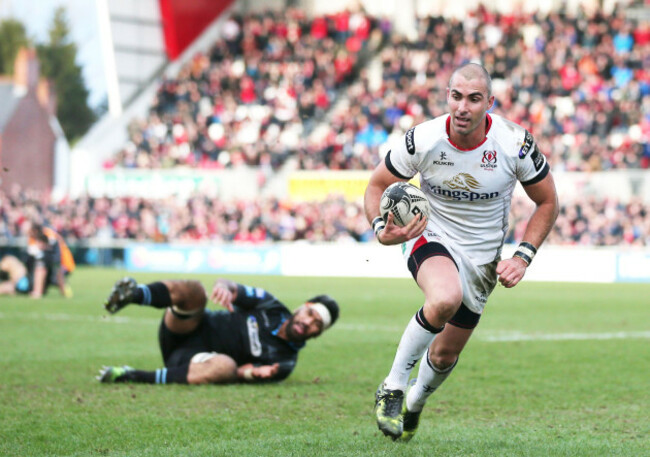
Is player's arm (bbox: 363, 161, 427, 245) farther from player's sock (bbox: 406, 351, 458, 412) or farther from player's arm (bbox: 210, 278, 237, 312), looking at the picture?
player's arm (bbox: 210, 278, 237, 312)

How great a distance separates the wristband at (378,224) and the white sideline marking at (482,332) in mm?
6215

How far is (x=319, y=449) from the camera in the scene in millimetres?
5605

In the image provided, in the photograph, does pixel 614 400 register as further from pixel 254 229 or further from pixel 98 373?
pixel 254 229

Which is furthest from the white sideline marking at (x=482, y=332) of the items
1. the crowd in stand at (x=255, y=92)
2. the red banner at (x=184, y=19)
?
the red banner at (x=184, y=19)

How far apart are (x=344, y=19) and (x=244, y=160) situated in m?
8.30

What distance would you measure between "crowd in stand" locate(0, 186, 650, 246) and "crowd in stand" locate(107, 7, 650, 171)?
236 cm

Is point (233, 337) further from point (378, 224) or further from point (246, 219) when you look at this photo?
point (246, 219)

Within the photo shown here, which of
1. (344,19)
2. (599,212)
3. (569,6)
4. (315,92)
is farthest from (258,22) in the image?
(599,212)

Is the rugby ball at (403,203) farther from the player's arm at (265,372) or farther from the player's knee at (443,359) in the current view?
the player's arm at (265,372)

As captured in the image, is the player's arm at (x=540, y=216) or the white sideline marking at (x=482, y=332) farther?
the white sideline marking at (x=482, y=332)

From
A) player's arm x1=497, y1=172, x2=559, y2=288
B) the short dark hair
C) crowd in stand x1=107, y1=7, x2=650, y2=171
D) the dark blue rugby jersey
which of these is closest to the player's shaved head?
player's arm x1=497, y1=172, x2=559, y2=288

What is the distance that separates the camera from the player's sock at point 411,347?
582cm

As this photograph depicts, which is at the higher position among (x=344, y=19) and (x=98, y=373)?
(x=344, y=19)

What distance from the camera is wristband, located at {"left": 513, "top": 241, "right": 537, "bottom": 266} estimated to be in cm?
604
